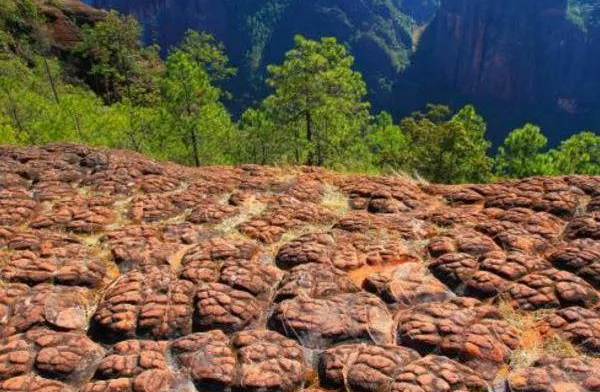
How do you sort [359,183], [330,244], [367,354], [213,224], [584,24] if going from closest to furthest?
[367,354] → [330,244] → [213,224] → [359,183] → [584,24]

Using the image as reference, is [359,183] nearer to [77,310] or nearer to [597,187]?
[597,187]

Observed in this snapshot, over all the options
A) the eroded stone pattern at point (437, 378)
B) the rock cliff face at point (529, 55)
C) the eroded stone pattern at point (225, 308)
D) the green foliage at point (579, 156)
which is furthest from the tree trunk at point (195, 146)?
the rock cliff face at point (529, 55)

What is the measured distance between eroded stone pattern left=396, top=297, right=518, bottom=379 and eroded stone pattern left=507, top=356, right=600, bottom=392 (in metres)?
0.23

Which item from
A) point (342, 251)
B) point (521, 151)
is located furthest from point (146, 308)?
point (521, 151)

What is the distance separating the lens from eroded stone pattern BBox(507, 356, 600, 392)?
3516mm

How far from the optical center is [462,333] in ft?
13.6

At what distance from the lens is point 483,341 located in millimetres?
4055

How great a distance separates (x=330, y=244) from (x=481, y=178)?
89.2 feet

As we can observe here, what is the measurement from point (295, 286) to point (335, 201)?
2665 millimetres

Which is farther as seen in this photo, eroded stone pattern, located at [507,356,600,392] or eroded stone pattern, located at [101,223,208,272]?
eroded stone pattern, located at [101,223,208,272]

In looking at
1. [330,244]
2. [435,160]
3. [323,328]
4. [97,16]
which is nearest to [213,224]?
[330,244]

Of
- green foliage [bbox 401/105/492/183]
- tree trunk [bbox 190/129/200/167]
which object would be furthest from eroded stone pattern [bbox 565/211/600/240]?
green foliage [bbox 401/105/492/183]

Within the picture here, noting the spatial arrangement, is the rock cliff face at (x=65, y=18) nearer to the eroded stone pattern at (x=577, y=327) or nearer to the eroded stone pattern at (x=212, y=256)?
the eroded stone pattern at (x=212, y=256)

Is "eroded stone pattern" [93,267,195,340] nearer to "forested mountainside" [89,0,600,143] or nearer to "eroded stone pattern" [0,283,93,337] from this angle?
"eroded stone pattern" [0,283,93,337]
